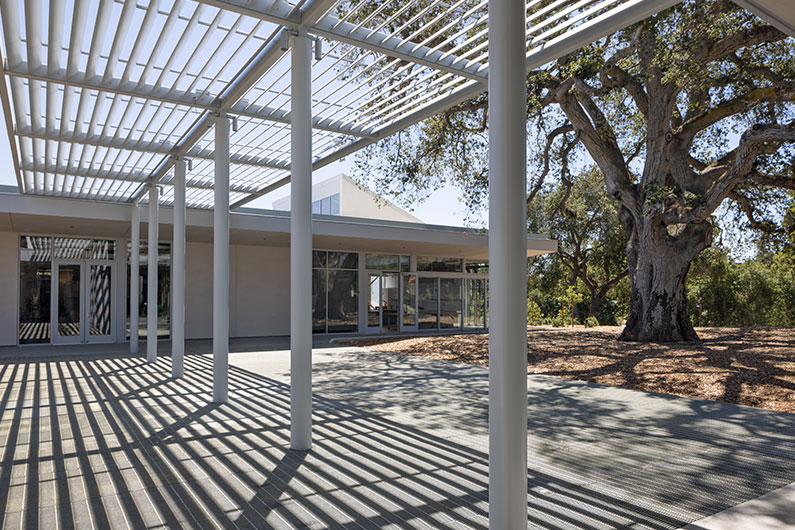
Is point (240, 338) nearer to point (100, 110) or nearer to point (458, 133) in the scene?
point (458, 133)

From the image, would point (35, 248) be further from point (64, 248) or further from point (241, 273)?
point (241, 273)

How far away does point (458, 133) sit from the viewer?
1526 cm

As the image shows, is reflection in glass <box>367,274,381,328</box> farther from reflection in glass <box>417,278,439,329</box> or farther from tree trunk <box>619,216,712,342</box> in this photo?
tree trunk <box>619,216,712,342</box>

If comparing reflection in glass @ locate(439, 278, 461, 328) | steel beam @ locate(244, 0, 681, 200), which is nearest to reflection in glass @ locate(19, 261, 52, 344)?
steel beam @ locate(244, 0, 681, 200)

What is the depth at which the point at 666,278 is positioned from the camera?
13.6 m

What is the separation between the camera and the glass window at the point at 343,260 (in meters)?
20.9

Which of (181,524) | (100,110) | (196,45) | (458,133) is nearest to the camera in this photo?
(181,524)

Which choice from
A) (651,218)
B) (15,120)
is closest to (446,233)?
(651,218)

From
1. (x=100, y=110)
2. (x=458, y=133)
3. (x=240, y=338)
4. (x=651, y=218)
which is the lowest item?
(x=240, y=338)

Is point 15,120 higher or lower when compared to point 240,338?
higher

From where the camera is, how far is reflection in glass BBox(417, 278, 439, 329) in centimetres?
2247

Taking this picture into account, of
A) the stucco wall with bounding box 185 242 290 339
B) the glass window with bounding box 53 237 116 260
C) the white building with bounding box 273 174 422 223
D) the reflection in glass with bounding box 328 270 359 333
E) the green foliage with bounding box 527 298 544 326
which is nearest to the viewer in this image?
the glass window with bounding box 53 237 116 260

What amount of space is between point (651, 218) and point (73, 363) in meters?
13.7

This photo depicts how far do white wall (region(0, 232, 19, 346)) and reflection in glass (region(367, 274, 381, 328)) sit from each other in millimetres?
11281
